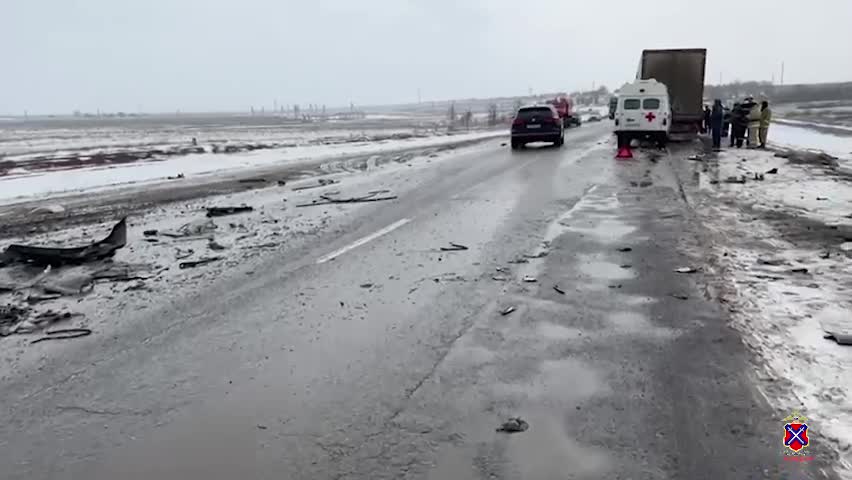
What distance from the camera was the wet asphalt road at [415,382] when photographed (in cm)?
341

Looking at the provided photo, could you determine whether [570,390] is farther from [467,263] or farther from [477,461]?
[467,263]

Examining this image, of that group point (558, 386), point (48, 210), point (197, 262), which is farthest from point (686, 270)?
point (48, 210)

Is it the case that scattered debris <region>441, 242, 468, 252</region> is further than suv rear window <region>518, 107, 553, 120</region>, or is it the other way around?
suv rear window <region>518, 107, 553, 120</region>

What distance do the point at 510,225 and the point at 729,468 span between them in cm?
654

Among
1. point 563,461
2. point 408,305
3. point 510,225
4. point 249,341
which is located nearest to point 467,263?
point 408,305

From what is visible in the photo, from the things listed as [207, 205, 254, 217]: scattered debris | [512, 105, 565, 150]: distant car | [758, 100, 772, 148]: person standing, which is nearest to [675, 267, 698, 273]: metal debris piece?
[207, 205, 254, 217]: scattered debris

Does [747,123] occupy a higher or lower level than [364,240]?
higher

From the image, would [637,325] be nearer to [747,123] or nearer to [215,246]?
[215,246]

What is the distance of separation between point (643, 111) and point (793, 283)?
1975cm

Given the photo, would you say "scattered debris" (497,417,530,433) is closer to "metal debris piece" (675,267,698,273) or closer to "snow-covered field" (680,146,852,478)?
"snow-covered field" (680,146,852,478)

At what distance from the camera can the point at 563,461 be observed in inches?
133

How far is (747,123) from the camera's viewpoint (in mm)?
25688

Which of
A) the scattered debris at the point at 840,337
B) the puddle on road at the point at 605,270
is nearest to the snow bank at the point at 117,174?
the puddle on road at the point at 605,270

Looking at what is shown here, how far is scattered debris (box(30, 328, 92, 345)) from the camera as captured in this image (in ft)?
17.6
